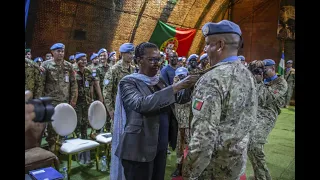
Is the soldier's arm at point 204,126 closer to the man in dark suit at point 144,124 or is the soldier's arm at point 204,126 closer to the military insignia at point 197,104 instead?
the military insignia at point 197,104

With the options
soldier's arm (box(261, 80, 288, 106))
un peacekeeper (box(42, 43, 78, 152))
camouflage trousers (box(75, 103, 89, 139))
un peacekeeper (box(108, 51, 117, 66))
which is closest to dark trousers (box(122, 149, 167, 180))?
soldier's arm (box(261, 80, 288, 106))

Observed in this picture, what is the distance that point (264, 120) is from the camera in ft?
9.37

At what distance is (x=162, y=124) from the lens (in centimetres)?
193

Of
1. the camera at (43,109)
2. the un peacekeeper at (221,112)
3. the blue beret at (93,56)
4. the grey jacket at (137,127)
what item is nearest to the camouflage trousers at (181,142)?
the grey jacket at (137,127)

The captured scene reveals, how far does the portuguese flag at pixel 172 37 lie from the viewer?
6.62 meters

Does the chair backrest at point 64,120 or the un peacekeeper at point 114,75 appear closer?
the chair backrest at point 64,120

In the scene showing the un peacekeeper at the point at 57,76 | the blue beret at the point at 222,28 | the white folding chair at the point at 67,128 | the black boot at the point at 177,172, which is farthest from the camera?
the un peacekeeper at the point at 57,76

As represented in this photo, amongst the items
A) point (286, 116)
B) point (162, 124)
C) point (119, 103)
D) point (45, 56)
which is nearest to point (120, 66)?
point (119, 103)

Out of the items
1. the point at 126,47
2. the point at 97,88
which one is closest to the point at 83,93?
the point at 97,88

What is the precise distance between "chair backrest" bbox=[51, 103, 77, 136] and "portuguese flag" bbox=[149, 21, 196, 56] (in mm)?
3900

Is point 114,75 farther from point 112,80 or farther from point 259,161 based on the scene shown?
point 259,161
